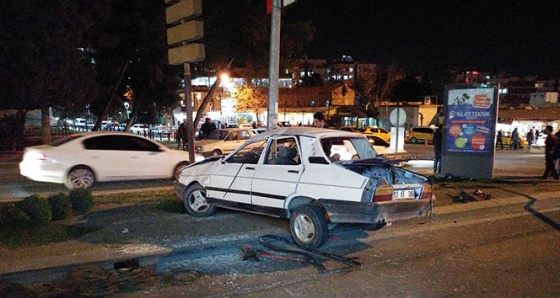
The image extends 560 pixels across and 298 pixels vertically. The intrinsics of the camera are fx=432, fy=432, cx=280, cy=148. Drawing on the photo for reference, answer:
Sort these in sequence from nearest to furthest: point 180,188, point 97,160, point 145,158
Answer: point 180,188 → point 97,160 → point 145,158

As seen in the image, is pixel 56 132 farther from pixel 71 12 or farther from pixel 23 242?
pixel 23 242

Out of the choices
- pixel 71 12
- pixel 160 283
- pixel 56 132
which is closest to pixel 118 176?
pixel 160 283

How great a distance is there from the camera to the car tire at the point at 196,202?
8.07m

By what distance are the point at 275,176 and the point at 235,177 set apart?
90 cm

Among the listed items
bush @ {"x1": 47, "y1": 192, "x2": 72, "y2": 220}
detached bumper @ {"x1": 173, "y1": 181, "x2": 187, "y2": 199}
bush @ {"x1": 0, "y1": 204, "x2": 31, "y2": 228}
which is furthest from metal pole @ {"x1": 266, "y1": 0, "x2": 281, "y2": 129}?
bush @ {"x1": 0, "y1": 204, "x2": 31, "y2": 228}

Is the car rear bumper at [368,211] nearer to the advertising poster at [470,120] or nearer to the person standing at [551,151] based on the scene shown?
the advertising poster at [470,120]

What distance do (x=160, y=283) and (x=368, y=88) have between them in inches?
2090

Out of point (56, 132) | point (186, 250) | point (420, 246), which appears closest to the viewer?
point (186, 250)

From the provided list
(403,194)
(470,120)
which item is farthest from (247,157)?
(470,120)

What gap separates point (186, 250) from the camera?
6289mm

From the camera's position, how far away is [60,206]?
7590mm

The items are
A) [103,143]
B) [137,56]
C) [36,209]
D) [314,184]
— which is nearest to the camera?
[314,184]

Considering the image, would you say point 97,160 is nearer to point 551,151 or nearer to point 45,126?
point 551,151

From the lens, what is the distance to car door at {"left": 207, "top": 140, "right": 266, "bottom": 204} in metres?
7.25
